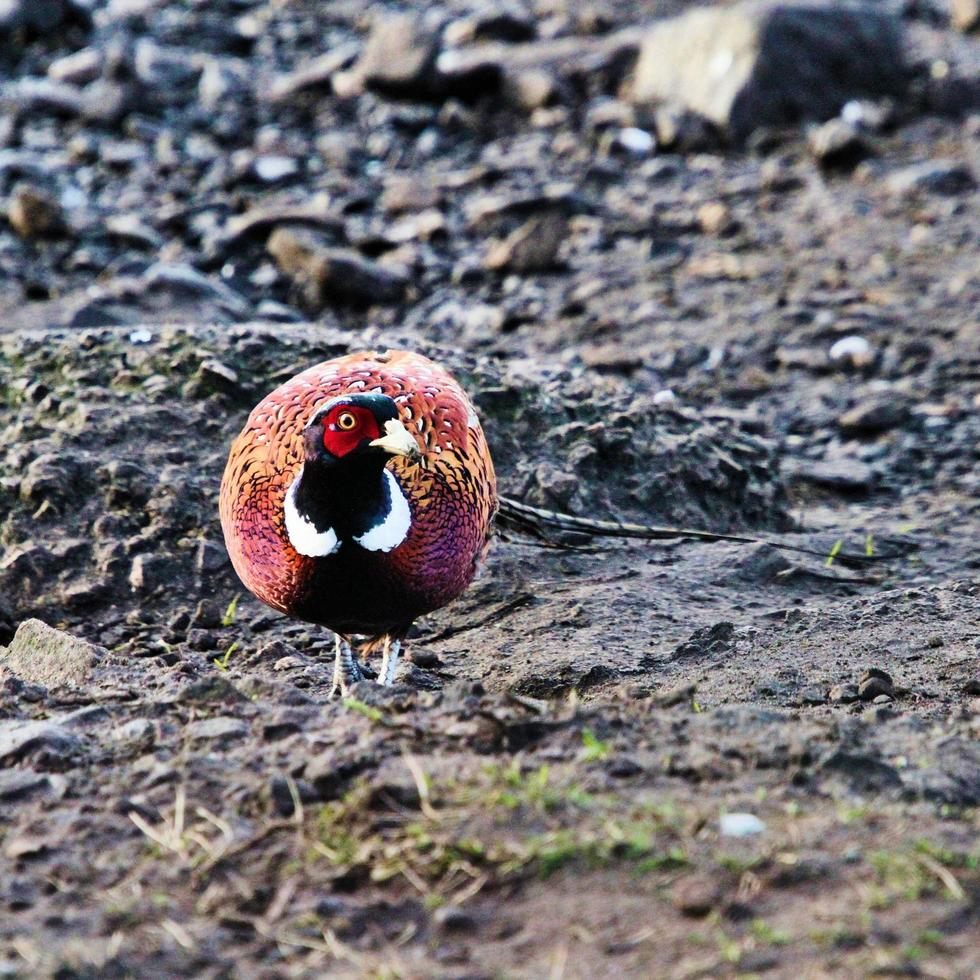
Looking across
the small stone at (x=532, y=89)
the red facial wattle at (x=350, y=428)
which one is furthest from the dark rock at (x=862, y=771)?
the small stone at (x=532, y=89)

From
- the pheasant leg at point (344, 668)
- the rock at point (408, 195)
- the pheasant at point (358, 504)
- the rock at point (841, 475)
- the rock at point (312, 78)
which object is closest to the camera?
the pheasant at point (358, 504)

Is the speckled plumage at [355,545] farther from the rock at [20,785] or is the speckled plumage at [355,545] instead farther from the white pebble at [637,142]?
the white pebble at [637,142]

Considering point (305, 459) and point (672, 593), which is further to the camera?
point (672, 593)

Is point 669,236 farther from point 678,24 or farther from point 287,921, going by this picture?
point 287,921

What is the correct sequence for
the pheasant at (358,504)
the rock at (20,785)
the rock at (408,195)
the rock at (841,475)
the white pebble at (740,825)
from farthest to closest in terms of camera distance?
1. the rock at (408,195)
2. the rock at (841,475)
3. the pheasant at (358,504)
4. the rock at (20,785)
5. the white pebble at (740,825)

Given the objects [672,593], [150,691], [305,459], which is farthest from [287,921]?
[672,593]

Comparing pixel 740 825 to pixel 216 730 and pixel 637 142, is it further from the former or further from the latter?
pixel 637 142
